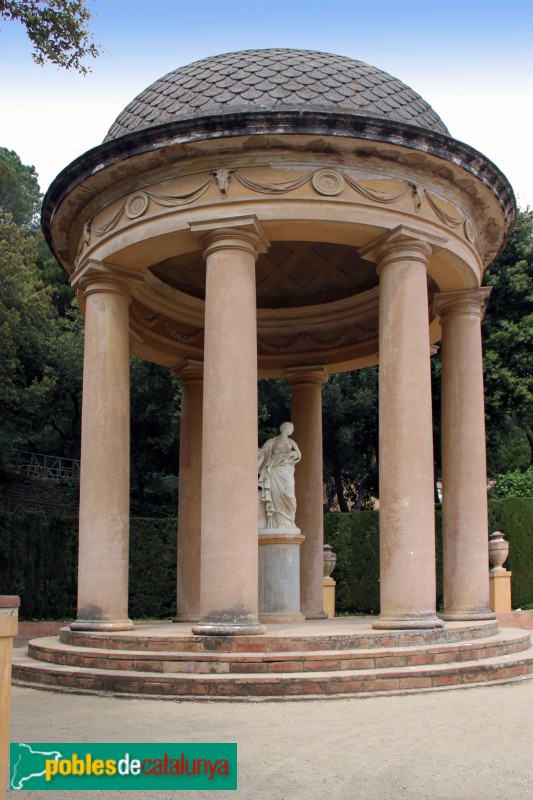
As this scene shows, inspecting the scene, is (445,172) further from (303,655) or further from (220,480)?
(303,655)

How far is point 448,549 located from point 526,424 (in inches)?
1120

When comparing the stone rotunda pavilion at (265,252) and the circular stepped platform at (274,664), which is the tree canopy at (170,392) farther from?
the circular stepped platform at (274,664)

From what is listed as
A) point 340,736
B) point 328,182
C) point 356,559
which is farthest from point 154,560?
point 340,736

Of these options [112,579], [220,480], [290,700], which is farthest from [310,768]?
[112,579]

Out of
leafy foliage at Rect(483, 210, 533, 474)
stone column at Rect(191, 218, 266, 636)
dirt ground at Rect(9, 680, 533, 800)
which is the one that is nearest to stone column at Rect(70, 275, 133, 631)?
stone column at Rect(191, 218, 266, 636)

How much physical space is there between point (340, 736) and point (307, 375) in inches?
583

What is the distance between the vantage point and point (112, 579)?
16.8m

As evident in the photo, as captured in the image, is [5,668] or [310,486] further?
[310,486]

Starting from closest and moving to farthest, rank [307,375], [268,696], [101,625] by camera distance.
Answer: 1. [268,696]
2. [101,625]
3. [307,375]

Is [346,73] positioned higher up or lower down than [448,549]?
higher up

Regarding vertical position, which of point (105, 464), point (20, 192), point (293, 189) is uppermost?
point (20, 192)

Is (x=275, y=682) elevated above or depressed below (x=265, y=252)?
below

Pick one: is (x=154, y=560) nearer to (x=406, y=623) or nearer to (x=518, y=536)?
(x=518, y=536)

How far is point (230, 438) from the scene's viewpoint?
1525cm
